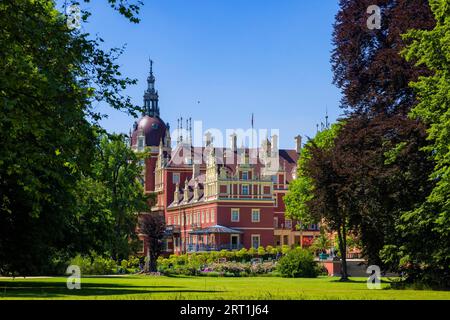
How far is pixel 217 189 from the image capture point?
9344 centimetres

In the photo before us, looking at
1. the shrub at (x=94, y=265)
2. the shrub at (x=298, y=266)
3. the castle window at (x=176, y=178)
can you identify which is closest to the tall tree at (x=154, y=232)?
the shrub at (x=94, y=265)

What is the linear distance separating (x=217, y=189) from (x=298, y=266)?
1679 inches

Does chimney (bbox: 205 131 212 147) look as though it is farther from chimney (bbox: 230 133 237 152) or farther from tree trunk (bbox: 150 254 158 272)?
tree trunk (bbox: 150 254 158 272)

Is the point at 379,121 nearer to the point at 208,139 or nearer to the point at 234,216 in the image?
the point at 234,216

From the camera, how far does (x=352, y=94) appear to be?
34.1 meters

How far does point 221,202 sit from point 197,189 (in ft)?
24.9

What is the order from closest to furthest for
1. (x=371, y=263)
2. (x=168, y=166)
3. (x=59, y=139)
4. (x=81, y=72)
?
1. (x=59, y=139)
2. (x=81, y=72)
3. (x=371, y=263)
4. (x=168, y=166)

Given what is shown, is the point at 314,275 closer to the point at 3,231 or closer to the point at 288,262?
the point at 288,262

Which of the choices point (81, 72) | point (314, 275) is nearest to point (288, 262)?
point (314, 275)

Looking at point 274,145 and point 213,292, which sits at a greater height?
point 274,145

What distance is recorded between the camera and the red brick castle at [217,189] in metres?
93.7

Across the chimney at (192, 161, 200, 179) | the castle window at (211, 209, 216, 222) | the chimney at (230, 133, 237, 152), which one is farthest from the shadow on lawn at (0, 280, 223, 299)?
the chimney at (192, 161, 200, 179)

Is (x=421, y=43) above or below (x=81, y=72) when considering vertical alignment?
above

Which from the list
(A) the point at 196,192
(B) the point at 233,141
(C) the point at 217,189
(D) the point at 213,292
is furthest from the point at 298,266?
(B) the point at 233,141
